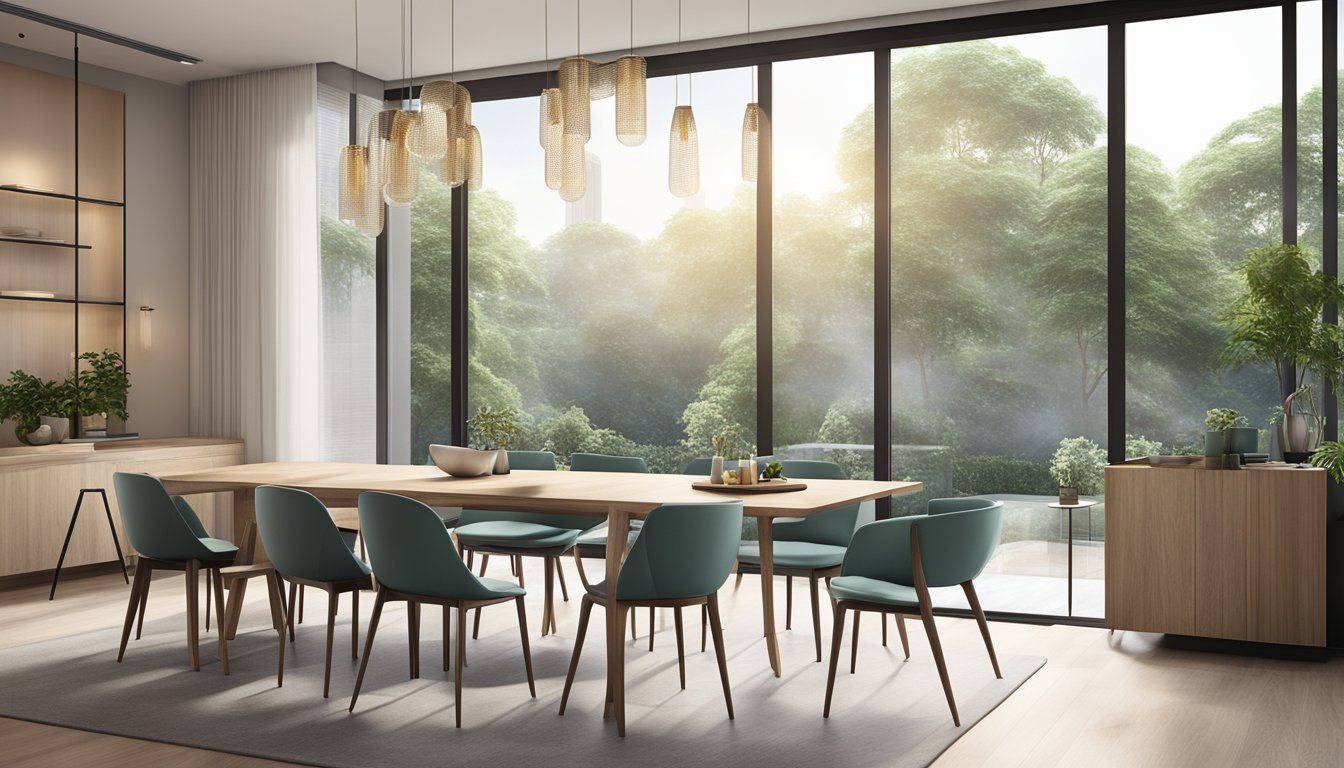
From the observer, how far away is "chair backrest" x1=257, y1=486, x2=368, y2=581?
4285 millimetres

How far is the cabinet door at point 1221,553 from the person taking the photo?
5078mm

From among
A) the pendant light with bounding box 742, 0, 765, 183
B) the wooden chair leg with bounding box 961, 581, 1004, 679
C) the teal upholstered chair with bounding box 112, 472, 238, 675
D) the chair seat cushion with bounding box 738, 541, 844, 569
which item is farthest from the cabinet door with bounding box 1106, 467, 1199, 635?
the teal upholstered chair with bounding box 112, 472, 238, 675

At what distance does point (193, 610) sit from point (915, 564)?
293cm

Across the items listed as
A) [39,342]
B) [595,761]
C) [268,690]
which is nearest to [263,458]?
[39,342]

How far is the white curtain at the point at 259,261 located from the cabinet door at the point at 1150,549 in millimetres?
4906

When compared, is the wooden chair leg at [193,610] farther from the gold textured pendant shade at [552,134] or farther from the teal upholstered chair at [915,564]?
the teal upholstered chair at [915,564]

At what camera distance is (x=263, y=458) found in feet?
25.1

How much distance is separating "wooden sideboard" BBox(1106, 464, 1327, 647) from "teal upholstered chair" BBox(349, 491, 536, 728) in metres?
2.81

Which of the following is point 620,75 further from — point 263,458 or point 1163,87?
point 263,458

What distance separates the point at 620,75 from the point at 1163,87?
3041mm

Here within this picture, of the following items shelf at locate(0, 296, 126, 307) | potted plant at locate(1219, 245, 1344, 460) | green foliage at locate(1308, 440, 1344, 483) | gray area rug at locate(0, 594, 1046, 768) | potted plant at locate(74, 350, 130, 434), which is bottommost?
gray area rug at locate(0, 594, 1046, 768)

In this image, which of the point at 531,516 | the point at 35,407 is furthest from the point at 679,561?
the point at 35,407

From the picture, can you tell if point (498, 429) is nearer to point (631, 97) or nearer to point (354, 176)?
point (354, 176)

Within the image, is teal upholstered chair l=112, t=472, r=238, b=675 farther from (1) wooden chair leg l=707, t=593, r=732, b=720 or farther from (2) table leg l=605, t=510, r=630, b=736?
(1) wooden chair leg l=707, t=593, r=732, b=720
